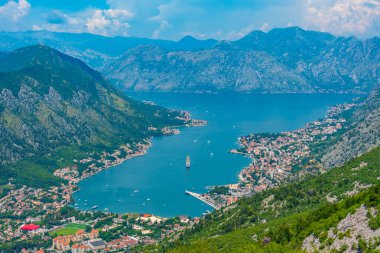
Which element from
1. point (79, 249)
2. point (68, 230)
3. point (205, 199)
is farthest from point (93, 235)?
point (205, 199)

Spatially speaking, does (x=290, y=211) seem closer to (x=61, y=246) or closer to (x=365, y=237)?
(x=365, y=237)

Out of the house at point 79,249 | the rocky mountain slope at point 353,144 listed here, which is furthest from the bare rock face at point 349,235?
the rocky mountain slope at point 353,144

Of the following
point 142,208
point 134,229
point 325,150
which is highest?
point 325,150

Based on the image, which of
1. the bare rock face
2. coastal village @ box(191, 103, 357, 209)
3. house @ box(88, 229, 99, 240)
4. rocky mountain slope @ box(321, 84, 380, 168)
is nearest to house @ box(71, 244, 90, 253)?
house @ box(88, 229, 99, 240)

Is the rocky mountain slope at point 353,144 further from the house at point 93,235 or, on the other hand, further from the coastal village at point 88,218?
the house at point 93,235

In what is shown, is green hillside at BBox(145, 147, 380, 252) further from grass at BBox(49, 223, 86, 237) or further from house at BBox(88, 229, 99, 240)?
grass at BBox(49, 223, 86, 237)

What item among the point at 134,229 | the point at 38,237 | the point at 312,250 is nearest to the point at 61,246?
the point at 38,237

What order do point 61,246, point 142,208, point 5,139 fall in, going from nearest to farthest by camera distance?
point 61,246, point 142,208, point 5,139
